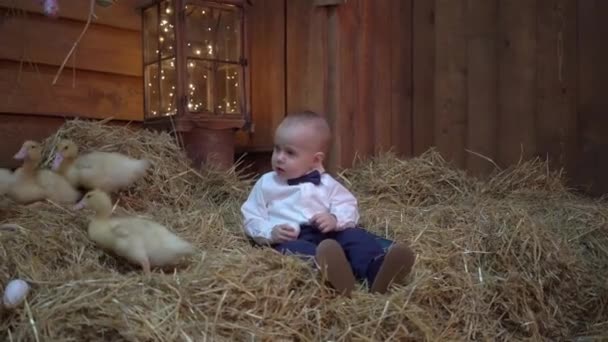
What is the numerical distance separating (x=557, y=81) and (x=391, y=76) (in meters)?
1.03

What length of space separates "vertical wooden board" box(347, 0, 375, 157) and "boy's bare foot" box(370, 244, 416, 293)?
2029 mm

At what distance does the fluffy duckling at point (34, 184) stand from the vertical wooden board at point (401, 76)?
7.38ft

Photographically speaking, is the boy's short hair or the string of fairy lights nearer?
the boy's short hair

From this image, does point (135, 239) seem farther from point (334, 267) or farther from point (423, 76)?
point (423, 76)

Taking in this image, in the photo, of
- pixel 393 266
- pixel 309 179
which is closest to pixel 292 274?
pixel 393 266

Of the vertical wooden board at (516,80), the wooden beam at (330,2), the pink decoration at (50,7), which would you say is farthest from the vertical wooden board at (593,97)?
the pink decoration at (50,7)

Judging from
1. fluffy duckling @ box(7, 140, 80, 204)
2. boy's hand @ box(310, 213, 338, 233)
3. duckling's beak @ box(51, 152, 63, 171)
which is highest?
duckling's beak @ box(51, 152, 63, 171)

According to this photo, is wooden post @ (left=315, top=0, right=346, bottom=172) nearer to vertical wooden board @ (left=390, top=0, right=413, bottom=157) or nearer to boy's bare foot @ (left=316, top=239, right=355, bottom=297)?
vertical wooden board @ (left=390, top=0, right=413, bottom=157)

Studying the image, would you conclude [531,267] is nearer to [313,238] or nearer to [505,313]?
[505,313]

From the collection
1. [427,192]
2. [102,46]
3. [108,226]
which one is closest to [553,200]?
[427,192]

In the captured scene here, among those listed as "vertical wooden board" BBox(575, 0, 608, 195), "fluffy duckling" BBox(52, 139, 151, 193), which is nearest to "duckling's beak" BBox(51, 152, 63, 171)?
"fluffy duckling" BBox(52, 139, 151, 193)

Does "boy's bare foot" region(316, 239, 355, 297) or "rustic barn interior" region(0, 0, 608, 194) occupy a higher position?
"rustic barn interior" region(0, 0, 608, 194)

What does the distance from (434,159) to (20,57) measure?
97.8 inches

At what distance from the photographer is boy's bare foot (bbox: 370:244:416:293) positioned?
204cm
